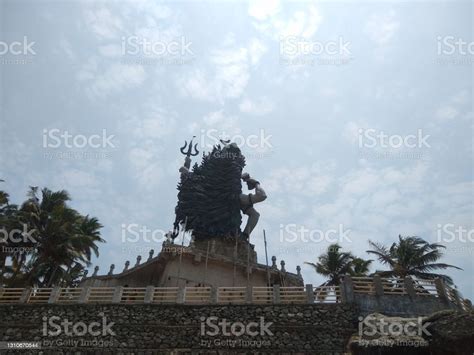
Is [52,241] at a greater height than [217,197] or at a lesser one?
lesser

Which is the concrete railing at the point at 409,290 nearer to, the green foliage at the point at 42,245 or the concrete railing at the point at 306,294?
the concrete railing at the point at 306,294

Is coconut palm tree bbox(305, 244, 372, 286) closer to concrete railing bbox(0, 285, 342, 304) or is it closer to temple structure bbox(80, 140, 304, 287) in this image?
temple structure bbox(80, 140, 304, 287)

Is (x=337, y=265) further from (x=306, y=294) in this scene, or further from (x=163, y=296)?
(x=163, y=296)

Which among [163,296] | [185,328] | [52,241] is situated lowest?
[185,328]

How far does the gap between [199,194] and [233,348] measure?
16.4 meters

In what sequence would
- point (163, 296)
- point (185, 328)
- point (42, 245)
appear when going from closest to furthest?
point (185, 328) → point (163, 296) → point (42, 245)

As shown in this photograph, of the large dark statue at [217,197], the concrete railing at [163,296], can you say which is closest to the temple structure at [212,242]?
the large dark statue at [217,197]

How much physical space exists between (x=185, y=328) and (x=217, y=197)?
49.4 feet

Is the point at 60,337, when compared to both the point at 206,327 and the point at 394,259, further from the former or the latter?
the point at 394,259

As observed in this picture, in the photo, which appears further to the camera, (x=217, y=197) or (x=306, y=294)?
(x=217, y=197)

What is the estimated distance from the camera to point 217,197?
3098 cm

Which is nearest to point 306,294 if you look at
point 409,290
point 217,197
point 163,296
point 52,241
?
point 409,290

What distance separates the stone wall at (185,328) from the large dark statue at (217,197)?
10.3m

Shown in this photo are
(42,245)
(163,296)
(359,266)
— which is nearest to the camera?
(163,296)
